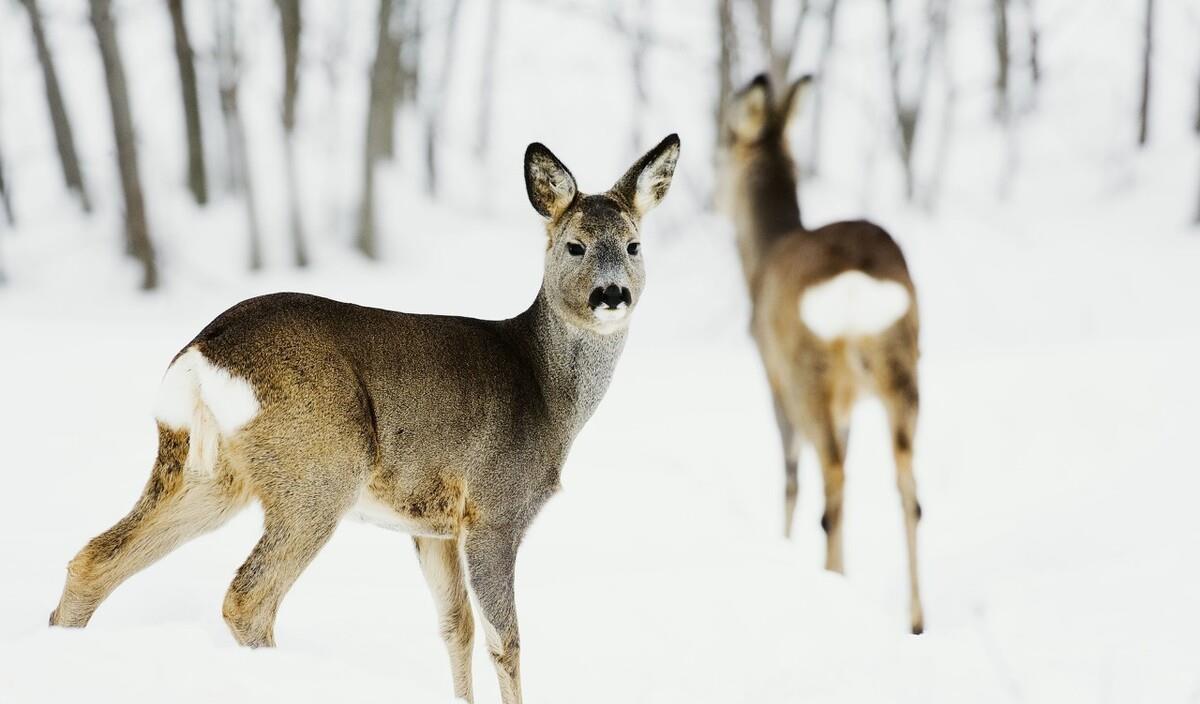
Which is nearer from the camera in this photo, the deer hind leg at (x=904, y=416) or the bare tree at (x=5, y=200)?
the deer hind leg at (x=904, y=416)

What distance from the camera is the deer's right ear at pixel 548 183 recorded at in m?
3.86

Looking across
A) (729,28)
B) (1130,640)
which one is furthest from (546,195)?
(729,28)

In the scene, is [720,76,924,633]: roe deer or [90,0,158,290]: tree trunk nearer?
[720,76,924,633]: roe deer

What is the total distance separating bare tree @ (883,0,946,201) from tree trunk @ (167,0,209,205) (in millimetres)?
10074

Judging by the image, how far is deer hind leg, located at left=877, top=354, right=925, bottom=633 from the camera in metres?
5.39

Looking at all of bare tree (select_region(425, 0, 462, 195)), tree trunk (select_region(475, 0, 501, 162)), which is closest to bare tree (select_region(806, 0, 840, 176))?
tree trunk (select_region(475, 0, 501, 162))

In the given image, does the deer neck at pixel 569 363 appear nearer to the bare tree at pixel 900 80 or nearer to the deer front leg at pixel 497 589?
the deer front leg at pixel 497 589

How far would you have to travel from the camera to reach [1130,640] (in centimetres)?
474

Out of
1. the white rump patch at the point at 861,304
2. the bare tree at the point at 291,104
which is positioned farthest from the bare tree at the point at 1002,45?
the white rump patch at the point at 861,304

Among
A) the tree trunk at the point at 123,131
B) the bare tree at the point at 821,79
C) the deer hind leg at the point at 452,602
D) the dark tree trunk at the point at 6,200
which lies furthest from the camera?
the bare tree at the point at 821,79

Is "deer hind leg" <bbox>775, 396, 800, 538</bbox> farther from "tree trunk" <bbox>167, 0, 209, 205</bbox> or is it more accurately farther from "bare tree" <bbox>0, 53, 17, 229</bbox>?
"bare tree" <bbox>0, 53, 17, 229</bbox>

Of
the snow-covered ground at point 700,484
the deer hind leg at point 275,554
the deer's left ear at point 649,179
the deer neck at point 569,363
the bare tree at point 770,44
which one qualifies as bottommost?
the snow-covered ground at point 700,484

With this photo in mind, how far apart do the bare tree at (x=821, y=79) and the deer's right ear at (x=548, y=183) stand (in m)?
12.7

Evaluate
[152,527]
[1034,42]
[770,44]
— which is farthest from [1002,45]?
[152,527]
